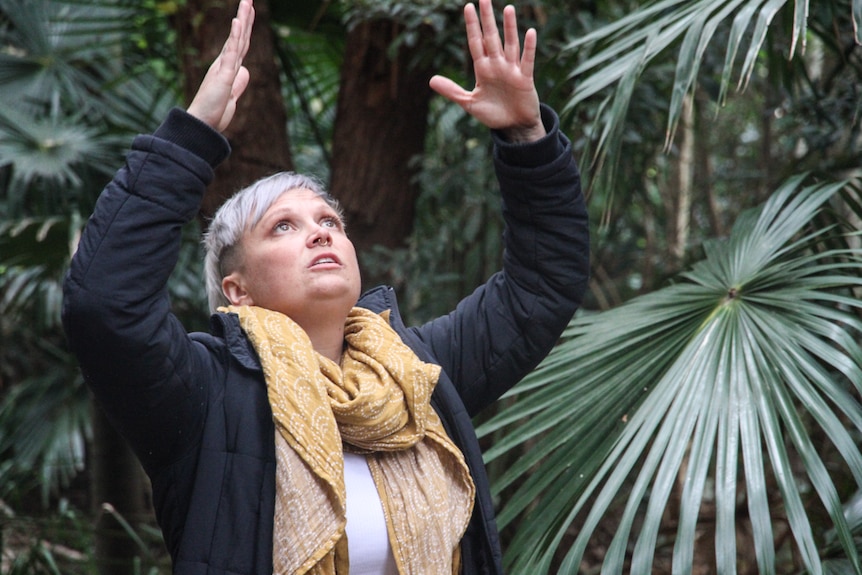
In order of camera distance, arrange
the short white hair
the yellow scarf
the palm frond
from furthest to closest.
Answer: the palm frond, the short white hair, the yellow scarf

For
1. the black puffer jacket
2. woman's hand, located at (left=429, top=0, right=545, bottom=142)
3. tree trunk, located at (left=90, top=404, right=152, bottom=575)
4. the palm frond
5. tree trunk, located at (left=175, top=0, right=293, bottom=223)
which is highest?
tree trunk, located at (left=175, top=0, right=293, bottom=223)

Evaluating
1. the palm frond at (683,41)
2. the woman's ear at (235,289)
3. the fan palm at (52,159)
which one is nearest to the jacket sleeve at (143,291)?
the woman's ear at (235,289)

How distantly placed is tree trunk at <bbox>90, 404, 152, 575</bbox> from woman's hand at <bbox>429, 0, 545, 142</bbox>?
2344 mm

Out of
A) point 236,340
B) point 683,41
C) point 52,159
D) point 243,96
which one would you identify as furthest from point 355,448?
point 52,159

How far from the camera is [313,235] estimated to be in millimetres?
1496

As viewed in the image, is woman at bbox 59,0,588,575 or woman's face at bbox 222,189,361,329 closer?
woman at bbox 59,0,588,575

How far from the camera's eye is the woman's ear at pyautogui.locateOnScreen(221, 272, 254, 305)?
155 centimetres

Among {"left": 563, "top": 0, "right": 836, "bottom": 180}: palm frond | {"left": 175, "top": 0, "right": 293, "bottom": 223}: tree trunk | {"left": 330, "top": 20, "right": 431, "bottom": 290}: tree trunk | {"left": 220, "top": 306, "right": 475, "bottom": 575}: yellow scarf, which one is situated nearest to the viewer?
{"left": 220, "top": 306, "right": 475, "bottom": 575}: yellow scarf

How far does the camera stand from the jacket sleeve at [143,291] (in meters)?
1.17

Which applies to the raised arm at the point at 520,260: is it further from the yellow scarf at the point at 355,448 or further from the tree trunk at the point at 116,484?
the tree trunk at the point at 116,484

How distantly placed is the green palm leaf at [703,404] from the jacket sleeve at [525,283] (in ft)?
1.09

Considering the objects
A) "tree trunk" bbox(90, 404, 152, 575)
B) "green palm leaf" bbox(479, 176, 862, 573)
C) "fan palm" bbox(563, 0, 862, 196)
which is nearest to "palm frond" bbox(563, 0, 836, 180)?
"fan palm" bbox(563, 0, 862, 196)

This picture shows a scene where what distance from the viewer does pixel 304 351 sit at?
4.56 feet

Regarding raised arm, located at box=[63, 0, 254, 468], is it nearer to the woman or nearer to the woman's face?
the woman
